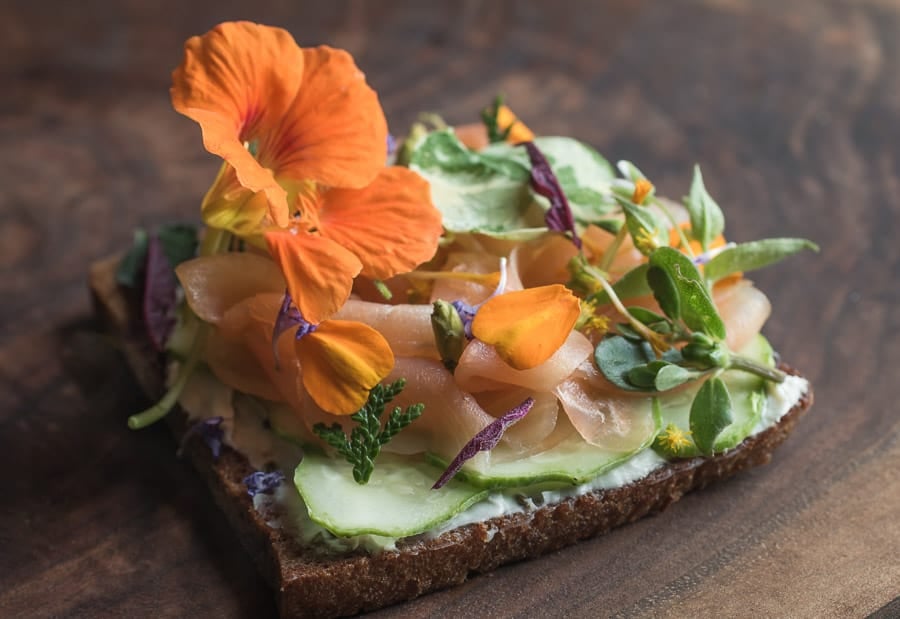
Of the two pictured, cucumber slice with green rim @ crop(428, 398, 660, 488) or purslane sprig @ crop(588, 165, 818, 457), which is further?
purslane sprig @ crop(588, 165, 818, 457)

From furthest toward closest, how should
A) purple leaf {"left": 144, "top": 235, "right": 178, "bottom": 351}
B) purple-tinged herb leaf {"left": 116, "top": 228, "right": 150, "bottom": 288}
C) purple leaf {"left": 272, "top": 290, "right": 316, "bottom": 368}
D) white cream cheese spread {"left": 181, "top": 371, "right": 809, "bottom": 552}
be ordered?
purple-tinged herb leaf {"left": 116, "top": 228, "right": 150, "bottom": 288} → purple leaf {"left": 144, "top": 235, "right": 178, "bottom": 351} → purple leaf {"left": 272, "top": 290, "right": 316, "bottom": 368} → white cream cheese spread {"left": 181, "top": 371, "right": 809, "bottom": 552}

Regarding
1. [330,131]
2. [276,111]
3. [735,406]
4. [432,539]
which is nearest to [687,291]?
[735,406]

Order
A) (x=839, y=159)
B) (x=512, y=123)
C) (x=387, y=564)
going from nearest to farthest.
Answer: (x=387, y=564) < (x=512, y=123) < (x=839, y=159)

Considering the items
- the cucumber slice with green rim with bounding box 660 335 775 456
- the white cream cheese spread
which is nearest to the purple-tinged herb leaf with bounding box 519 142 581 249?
the cucumber slice with green rim with bounding box 660 335 775 456

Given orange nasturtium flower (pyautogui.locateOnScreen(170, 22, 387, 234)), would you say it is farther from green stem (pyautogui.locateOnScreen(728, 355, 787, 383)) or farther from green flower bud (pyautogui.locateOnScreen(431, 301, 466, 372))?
green stem (pyautogui.locateOnScreen(728, 355, 787, 383))

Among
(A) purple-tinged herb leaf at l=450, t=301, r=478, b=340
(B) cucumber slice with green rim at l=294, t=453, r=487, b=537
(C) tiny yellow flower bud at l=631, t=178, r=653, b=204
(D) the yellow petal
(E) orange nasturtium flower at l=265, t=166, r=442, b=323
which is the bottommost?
(B) cucumber slice with green rim at l=294, t=453, r=487, b=537

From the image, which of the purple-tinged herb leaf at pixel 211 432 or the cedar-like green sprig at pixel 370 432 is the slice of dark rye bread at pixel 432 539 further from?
the cedar-like green sprig at pixel 370 432

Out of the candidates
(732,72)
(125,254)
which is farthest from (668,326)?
(732,72)

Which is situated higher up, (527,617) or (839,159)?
(839,159)

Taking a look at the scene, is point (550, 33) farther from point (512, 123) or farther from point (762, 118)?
point (512, 123)
